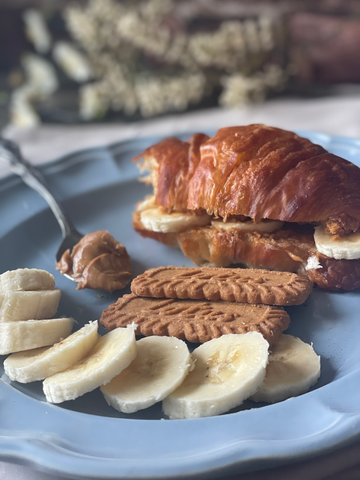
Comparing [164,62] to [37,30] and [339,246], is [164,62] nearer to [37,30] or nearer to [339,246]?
[37,30]

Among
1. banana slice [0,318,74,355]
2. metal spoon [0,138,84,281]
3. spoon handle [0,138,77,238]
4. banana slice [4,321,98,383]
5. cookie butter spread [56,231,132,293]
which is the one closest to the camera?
banana slice [4,321,98,383]

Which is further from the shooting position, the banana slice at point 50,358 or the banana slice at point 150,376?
the banana slice at point 50,358

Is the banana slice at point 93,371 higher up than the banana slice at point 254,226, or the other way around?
the banana slice at point 254,226

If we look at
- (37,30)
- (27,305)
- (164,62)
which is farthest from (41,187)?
(37,30)

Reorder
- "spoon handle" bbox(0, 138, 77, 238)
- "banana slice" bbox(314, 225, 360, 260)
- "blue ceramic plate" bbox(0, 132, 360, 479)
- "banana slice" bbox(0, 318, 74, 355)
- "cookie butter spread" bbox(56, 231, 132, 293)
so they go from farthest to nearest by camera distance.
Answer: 1. "spoon handle" bbox(0, 138, 77, 238)
2. "cookie butter spread" bbox(56, 231, 132, 293)
3. "banana slice" bbox(314, 225, 360, 260)
4. "banana slice" bbox(0, 318, 74, 355)
5. "blue ceramic plate" bbox(0, 132, 360, 479)

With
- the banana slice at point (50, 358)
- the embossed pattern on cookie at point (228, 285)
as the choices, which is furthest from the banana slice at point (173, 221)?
the banana slice at point (50, 358)

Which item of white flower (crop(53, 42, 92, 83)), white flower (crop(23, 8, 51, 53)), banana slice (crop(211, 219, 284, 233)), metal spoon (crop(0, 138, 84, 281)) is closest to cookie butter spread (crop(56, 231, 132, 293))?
metal spoon (crop(0, 138, 84, 281))

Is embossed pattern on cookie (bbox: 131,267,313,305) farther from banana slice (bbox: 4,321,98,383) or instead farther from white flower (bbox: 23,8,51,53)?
white flower (bbox: 23,8,51,53)

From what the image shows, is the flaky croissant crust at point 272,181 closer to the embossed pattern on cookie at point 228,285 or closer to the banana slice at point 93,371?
the embossed pattern on cookie at point 228,285
